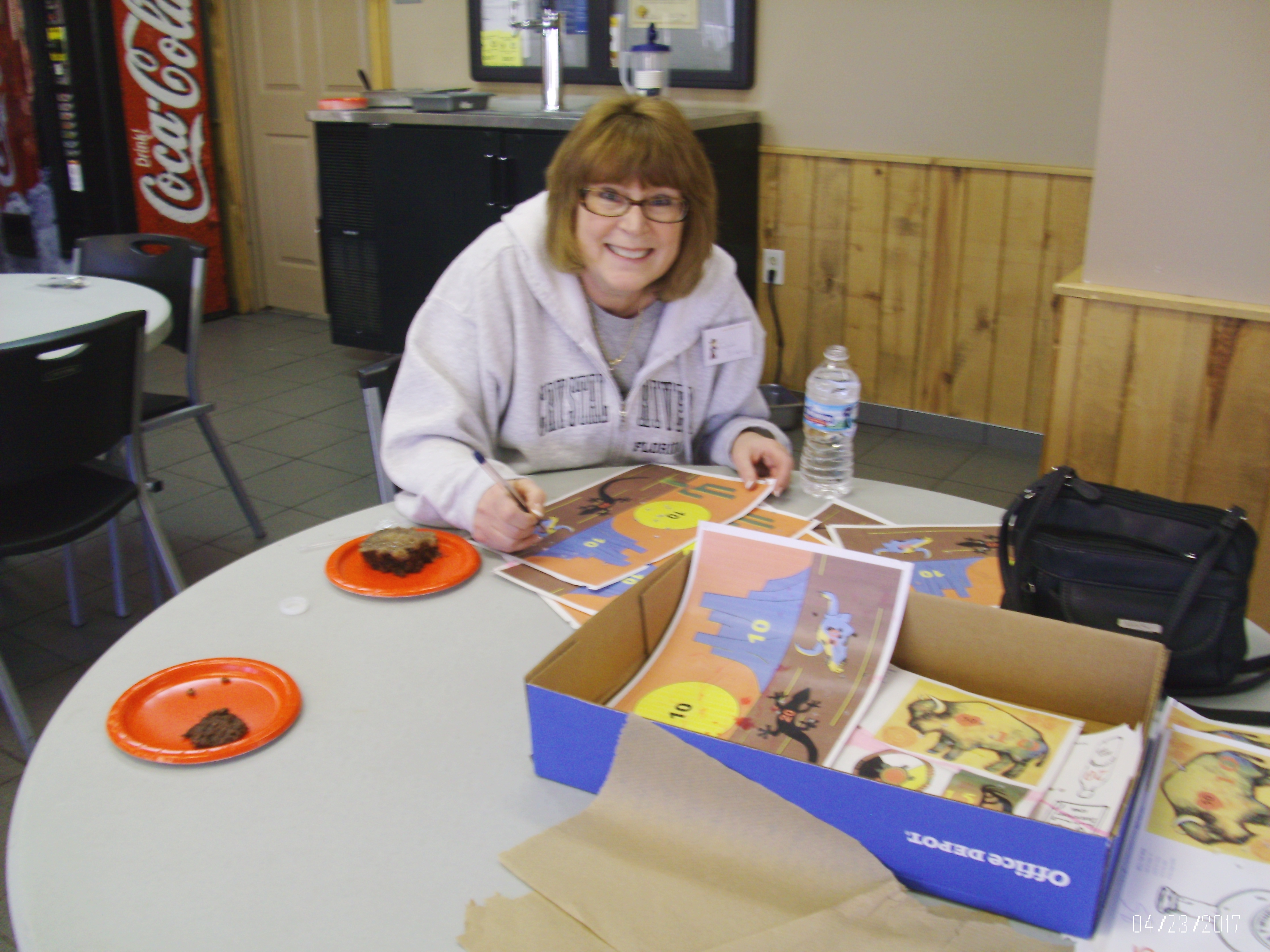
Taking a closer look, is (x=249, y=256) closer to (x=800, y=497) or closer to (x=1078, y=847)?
(x=800, y=497)

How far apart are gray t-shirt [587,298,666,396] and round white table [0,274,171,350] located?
1047mm

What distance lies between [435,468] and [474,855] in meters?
0.66

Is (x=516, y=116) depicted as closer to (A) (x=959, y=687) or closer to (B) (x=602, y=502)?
(B) (x=602, y=502)

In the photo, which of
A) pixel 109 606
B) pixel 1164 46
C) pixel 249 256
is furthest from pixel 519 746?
pixel 249 256

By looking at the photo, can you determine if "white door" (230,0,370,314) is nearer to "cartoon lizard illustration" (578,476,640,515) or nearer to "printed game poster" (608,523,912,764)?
"cartoon lizard illustration" (578,476,640,515)

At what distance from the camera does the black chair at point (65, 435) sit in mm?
1852

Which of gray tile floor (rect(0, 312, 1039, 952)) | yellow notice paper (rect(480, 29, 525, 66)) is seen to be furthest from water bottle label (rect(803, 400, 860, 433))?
yellow notice paper (rect(480, 29, 525, 66))

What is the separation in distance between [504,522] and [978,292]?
2.66 metres

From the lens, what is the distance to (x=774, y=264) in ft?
12.6

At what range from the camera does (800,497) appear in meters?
1.46

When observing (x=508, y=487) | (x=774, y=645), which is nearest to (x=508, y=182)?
(x=508, y=487)

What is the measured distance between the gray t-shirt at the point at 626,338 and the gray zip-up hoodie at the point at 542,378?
0.7 inches

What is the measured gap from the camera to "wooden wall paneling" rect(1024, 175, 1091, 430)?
318cm
